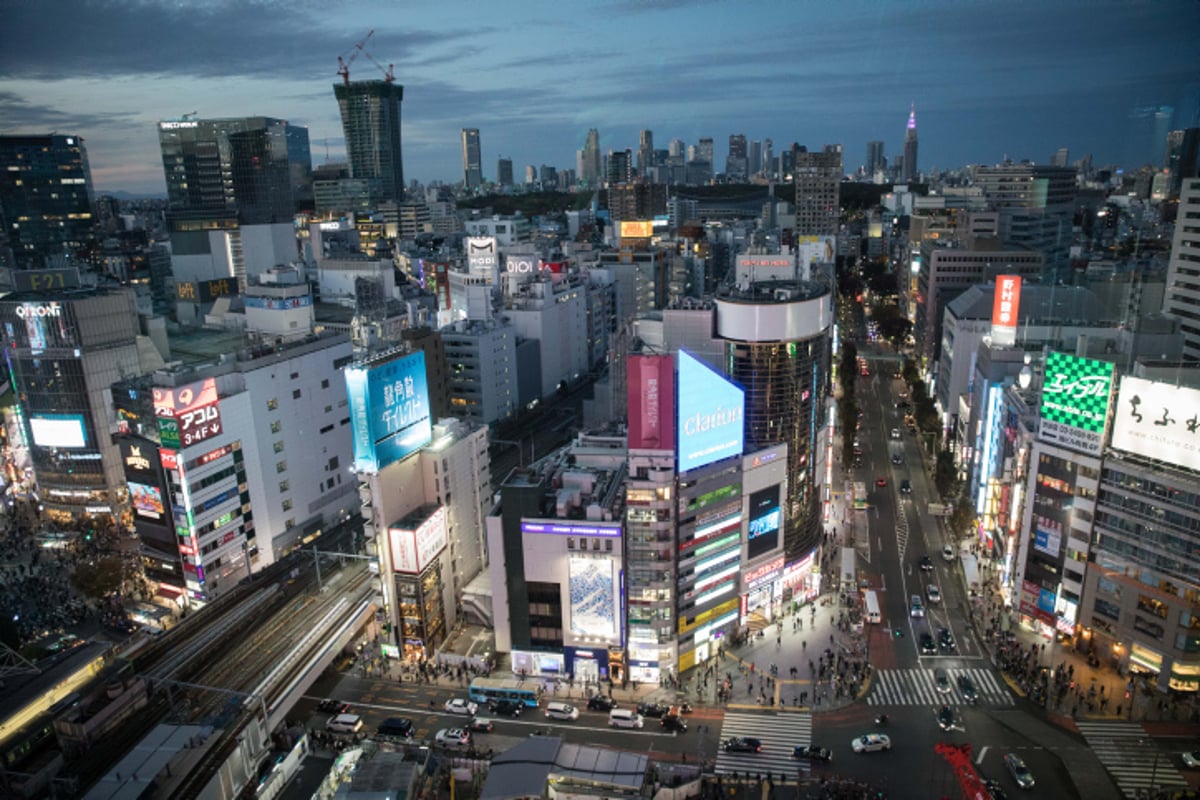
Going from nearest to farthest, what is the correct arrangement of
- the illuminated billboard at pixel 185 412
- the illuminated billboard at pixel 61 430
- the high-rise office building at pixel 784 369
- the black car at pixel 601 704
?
A: the black car at pixel 601 704
the illuminated billboard at pixel 185 412
the high-rise office building at pixel 784 369
the illuminated billboard at pixel 61 430

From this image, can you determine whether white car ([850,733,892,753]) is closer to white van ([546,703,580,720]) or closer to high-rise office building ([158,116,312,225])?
white van ([546,703,580,720])

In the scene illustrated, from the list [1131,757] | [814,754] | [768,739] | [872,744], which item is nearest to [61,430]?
[768,739]

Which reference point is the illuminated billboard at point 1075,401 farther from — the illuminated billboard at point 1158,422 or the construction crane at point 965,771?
the construction crane at point 965,771

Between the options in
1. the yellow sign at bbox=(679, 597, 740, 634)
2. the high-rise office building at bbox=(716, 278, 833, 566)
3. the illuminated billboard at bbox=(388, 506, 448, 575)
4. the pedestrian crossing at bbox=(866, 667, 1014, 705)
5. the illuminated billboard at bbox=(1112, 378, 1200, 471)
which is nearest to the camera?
the illuminated billboard at bbox=(1112, 378, 1200, 471)

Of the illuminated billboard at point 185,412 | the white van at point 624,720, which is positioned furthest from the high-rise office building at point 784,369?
the illuminated billboard at point 185,412

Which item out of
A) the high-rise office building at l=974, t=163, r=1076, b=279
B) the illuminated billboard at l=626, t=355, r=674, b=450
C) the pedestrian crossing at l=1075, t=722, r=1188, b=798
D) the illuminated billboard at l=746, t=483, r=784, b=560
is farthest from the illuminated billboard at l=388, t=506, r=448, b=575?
the high-rise office building at l=974, t=163, r=1076, b=279

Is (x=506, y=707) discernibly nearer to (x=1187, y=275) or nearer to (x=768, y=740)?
(x=768, y=740)
